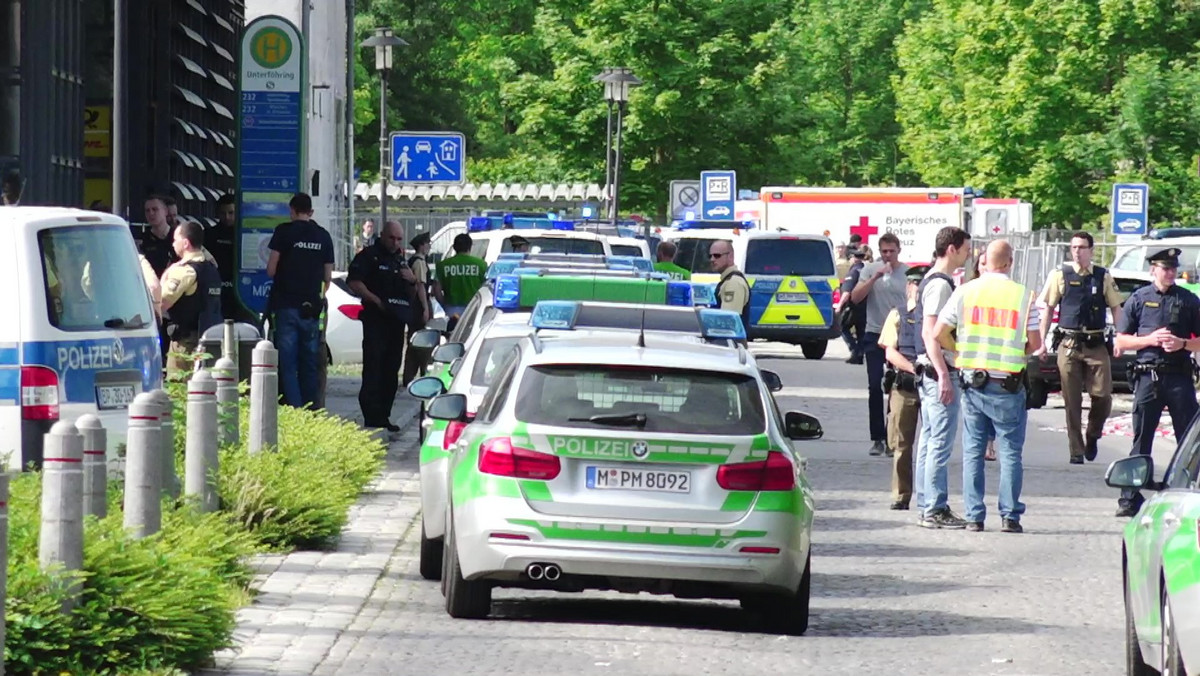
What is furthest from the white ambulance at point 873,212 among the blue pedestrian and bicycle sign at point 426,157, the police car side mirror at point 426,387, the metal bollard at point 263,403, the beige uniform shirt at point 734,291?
the police car side mirror at point 426,387

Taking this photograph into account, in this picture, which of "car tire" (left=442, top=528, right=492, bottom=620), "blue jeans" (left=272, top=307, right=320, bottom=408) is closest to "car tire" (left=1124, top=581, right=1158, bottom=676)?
"car tire" (left=442, top=528, right=492, bottom=620)

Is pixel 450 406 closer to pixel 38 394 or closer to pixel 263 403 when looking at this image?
pixel 38 394

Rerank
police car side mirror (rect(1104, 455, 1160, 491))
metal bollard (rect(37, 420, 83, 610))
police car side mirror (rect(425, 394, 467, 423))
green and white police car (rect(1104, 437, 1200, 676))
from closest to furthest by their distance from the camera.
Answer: green and white police car (rect(1104, 437, 1200, 676)) < metal bollard (rect(37, 420, 83, 610)) < police car side mirror (rect(1104, 455, 1160, 491)) < police car side mirror (rect(425, 394, 467, 423))

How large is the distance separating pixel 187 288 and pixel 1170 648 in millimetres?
11082

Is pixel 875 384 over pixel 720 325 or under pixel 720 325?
under

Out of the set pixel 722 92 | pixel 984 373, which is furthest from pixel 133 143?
pixel 722 92

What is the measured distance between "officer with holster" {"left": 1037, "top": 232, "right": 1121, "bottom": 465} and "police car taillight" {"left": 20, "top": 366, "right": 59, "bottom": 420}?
36.8 ft

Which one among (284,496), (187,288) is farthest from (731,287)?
(284,496)

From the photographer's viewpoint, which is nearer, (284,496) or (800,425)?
(800,425)

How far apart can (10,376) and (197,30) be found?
74.1ft

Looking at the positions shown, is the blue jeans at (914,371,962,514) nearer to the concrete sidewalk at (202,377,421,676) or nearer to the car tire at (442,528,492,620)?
the concrete sidewalk at (202,377,421,676)

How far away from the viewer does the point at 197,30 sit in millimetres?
33625

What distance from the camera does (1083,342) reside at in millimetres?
21016

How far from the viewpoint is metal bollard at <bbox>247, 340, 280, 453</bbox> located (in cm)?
1416
